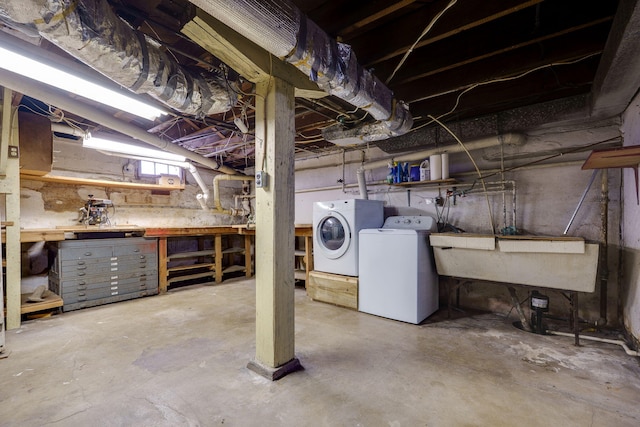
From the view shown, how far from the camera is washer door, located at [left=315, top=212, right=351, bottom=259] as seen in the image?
354cm

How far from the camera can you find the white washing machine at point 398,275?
2.93m

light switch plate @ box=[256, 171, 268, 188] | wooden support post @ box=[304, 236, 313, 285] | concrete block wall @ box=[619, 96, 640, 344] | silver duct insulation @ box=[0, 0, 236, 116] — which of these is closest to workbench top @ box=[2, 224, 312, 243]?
wooden support post @ box=[304, 236, 313, 285]

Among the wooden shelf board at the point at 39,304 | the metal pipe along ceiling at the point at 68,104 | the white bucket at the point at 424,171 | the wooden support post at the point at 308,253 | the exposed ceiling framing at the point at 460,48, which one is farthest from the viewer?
the wooden support post at the point at 308,253

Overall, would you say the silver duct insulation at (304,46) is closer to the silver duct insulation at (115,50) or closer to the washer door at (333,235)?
the silver duct insulation at (115,50)

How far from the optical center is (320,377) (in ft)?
6.39

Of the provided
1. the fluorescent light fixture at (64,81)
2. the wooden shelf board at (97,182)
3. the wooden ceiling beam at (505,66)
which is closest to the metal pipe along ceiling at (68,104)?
the fluorescent light fixture at (64,81)

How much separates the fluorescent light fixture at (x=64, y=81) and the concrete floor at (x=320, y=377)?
2.02 metres

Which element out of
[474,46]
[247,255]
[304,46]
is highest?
[474,46]

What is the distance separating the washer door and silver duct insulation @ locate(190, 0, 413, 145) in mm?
1457

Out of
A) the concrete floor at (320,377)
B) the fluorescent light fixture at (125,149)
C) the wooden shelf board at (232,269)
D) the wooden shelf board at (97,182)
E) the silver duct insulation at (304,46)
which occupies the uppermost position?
the silver duct insulation at (304,46)

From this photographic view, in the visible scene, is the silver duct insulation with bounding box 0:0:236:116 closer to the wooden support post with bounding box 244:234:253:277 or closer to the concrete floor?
the concrete floor

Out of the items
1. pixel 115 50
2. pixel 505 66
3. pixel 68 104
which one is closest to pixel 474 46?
pixel 505 66

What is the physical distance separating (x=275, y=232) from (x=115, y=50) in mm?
1325

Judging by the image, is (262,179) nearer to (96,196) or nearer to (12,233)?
(12,233)
